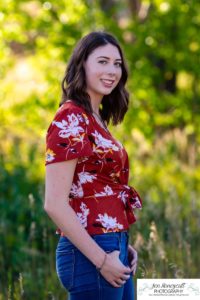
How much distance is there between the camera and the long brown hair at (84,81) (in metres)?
2.74

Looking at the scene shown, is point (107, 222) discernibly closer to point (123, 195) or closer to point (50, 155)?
point (123, 195)

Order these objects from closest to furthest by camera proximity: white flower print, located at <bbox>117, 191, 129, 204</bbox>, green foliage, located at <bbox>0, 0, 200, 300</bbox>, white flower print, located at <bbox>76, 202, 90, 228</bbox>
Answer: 1. white flower print, located at <bbox>76, 202, 90, 228</bbox>
2. white flower print, located at <bbox>117, 191, 129, 204</bbox>
3. green foliage, located at <bbox>0, 0, 200, 300</bbox>

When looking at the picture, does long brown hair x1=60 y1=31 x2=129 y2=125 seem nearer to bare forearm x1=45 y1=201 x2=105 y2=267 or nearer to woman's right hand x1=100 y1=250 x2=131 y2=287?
bare forearm x1=45 y1=201 x2=105 y2=267

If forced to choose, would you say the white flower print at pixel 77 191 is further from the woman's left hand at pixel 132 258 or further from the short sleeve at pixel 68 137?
the woman's left hand at pixel 132 258

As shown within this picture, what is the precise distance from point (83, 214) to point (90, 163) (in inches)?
7.1

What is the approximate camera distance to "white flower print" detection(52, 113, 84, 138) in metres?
2.55

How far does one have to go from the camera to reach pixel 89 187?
8.57 feet

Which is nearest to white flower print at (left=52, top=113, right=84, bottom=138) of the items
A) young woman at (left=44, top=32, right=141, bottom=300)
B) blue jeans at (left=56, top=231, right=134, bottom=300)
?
young woman at (left=44, top=32, right=141, bottom=300)

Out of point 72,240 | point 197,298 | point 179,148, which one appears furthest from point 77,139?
point 179,148

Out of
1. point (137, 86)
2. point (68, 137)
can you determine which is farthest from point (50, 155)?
point (137, 86)

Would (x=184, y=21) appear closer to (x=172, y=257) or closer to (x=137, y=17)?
(x=137, y=17)

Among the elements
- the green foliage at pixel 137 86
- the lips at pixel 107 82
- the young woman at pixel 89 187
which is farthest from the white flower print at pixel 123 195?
the green foliage at pixel 137 86

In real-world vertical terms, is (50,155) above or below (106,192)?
above

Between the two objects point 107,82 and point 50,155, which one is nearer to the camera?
point 50,155
